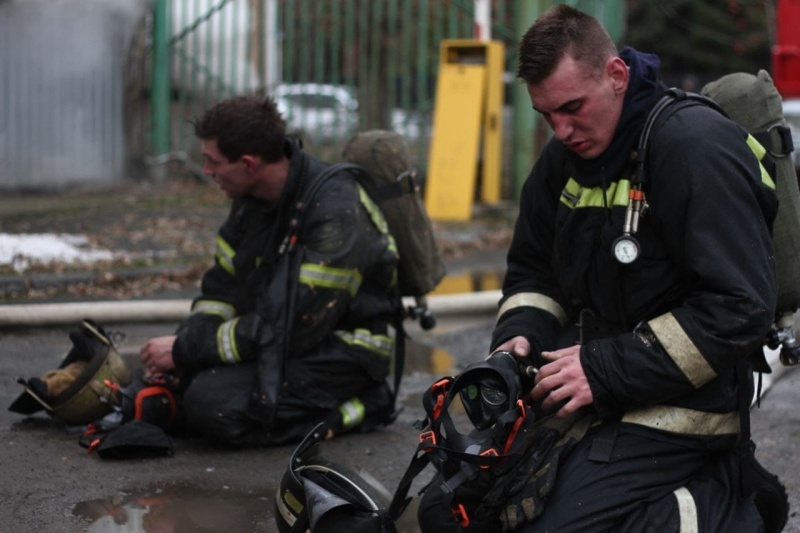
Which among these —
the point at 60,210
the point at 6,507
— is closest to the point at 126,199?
the point at 60,210

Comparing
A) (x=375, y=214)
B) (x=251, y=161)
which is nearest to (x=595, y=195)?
(x=375, y=214)

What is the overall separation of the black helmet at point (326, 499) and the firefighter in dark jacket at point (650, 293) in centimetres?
22

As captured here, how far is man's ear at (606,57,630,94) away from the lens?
3.04 meters

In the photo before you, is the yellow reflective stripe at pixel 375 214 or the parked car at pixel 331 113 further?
the parked car at pixel 331 113

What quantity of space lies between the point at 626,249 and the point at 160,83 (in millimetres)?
9212

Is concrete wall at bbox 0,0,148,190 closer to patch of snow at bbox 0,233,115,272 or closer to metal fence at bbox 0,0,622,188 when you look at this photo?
metal fence at bbox 0,0,622,188

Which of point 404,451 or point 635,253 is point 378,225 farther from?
point 635,253

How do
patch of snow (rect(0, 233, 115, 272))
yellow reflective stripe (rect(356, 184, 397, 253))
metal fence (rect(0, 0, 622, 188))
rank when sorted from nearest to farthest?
yellow reflective stripe (rect(356, 184, 397, 253))
patch of snow (rect(0, 233, 115, 272))
metal fence (rect(0, 0, 622, 188))

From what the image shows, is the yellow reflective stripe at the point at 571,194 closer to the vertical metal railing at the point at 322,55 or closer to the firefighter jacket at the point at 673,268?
the firefighter jacket at the point at 673,268

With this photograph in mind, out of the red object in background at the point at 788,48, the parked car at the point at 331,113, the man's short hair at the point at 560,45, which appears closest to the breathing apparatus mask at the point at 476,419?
the man's short hair at the point at 560,45

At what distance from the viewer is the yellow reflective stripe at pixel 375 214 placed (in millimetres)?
4734

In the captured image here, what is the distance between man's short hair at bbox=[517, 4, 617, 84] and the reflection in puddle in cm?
175

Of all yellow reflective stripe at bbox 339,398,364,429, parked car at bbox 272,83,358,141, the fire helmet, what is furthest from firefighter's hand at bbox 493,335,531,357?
parked car at bbox 272,83,358,141

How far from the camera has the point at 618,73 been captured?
10.0 feet
